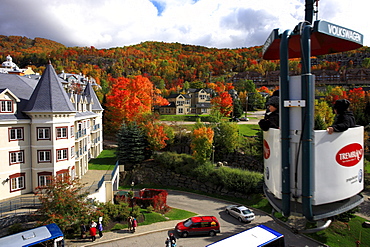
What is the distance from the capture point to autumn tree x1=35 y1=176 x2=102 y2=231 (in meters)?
16.2

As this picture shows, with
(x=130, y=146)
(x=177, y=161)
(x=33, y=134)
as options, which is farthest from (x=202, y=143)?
(x=33, y=134)

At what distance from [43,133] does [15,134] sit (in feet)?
6.48

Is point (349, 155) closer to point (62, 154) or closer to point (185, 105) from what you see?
point (62, 154)

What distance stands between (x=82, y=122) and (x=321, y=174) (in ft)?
92.0

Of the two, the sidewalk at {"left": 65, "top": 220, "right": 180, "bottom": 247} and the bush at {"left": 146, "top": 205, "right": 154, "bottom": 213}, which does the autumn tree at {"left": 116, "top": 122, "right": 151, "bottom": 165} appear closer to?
the bush at {"left": 146, "top": 205, "right": 154, "bottom": 213}

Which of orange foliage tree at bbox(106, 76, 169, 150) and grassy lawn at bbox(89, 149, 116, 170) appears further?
orange foliage tree at bbox(106, 76, 169, 150)

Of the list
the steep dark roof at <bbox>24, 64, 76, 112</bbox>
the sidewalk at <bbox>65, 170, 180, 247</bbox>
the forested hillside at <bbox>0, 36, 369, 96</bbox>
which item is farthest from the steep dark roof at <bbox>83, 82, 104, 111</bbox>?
the forested hillside at <bbox>0, 36, 369, 96</bbox>

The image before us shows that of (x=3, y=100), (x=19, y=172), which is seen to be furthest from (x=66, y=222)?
(x=3, y=100)

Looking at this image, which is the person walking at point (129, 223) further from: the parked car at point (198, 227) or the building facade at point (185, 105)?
the building facade at point (185, 105)

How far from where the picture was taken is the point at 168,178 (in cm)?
3212

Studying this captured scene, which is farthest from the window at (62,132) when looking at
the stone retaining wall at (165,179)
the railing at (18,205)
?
the stone retaining wall at (165,179)

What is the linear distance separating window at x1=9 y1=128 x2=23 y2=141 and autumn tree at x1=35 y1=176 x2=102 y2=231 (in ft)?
17.7

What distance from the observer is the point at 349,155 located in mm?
4738

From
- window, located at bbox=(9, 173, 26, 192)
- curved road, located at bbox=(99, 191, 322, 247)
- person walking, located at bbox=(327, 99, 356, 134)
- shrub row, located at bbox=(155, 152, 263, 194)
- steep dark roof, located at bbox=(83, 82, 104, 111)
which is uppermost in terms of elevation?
steep dark roof, located at bbox=(83, 82, 104, 111)
